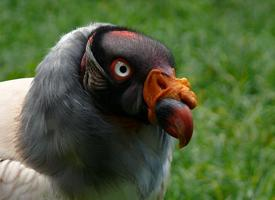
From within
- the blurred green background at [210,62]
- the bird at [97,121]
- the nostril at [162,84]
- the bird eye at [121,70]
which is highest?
the bird eye at [121,70]

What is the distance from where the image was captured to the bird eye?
2445mm

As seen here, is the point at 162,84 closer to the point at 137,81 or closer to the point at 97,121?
the point at 137,81

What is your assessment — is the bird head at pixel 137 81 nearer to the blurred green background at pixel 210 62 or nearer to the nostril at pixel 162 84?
the nostril at pixel 162 84

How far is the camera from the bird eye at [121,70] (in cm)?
245

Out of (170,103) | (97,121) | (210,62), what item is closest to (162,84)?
(170,103)

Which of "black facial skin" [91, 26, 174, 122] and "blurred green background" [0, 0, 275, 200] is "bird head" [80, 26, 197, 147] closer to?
"black facial skin" [91, 26, 174, 122]

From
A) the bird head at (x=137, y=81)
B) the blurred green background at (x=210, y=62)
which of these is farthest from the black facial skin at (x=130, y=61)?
the blurred green background at (x=210, y=62)

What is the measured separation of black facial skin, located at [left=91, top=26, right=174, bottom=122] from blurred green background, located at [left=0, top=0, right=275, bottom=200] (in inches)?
57.3

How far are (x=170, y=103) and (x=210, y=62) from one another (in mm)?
2995

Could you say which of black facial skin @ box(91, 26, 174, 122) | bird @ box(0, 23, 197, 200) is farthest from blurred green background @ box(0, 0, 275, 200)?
black facial skin @ box(91, 26, 174, 122)

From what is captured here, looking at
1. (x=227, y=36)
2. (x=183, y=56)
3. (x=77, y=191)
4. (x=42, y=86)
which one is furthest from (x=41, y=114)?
(x=227, y=36)

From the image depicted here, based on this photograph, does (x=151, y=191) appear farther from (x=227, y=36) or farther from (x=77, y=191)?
(x=227, y=36)

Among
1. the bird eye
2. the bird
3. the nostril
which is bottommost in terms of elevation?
the bird

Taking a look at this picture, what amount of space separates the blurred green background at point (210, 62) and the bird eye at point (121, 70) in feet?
5.02
